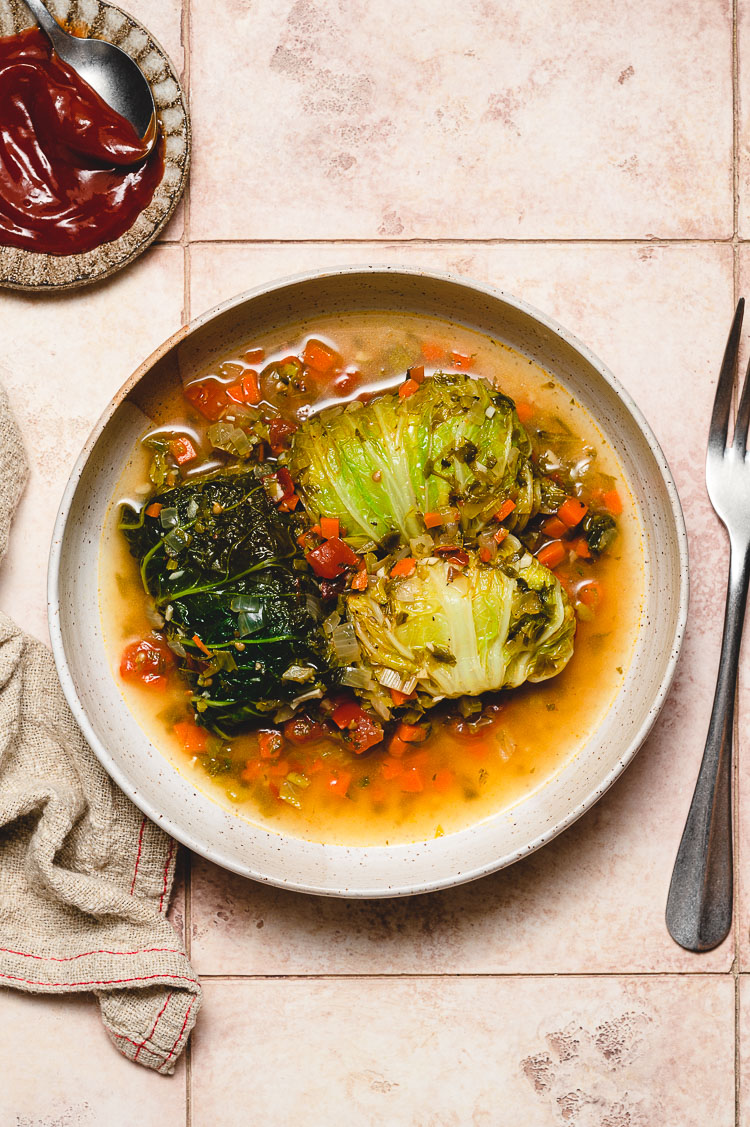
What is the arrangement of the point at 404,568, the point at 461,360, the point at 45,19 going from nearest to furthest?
the point at 404,568
the point at 45,19
the point at 461,360

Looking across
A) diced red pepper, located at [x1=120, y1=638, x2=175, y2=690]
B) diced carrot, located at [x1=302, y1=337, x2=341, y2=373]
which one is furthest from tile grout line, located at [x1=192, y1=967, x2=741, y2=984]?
diced carrot, located at [x1=302, y1=337, x2=341, y2=373]

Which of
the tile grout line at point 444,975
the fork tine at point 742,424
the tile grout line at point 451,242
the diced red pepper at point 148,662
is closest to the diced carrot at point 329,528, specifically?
the diced red pepper at point 148,662

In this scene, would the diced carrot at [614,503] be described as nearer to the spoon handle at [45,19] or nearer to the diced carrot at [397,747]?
the diced carrot at [397,747]

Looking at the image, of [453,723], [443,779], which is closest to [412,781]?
[443,779]

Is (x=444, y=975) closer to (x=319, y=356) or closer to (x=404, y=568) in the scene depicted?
(x=404, y=568)

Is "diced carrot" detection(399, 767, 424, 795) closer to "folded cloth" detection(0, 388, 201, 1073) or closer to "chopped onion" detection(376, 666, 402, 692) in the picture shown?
"chopped onion" detection(376, 666, 402, 692)

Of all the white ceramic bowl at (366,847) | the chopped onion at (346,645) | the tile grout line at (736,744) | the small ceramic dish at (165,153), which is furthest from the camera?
the tile grout line at (736,744)

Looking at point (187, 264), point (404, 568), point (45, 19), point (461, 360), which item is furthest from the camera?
point (187, 264)
